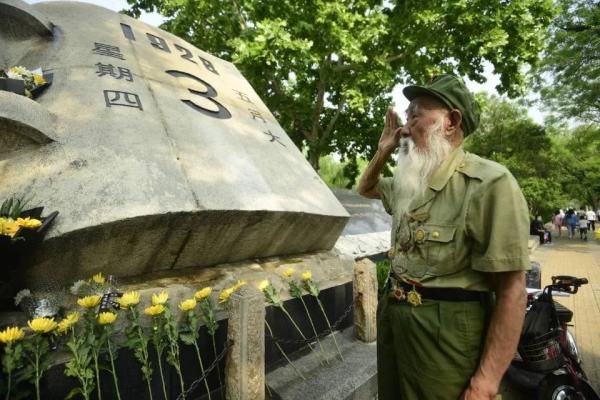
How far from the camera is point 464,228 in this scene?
1.43 m

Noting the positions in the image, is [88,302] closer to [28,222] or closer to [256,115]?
[28,222]

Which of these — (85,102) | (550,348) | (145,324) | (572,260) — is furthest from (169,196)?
(572,260)

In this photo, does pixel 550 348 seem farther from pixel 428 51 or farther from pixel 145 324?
pixel 428 51

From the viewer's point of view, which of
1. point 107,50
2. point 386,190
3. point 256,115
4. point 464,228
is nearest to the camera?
point 464,228

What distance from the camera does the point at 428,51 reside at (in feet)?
33.7

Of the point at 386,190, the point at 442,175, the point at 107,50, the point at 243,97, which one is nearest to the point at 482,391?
the point at 442,175

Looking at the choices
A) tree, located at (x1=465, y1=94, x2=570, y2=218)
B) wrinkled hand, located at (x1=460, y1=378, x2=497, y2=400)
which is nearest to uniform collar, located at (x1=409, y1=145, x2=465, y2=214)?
wrinkled hand, located at (x1=460, y1=378, x2=497, y2=400)

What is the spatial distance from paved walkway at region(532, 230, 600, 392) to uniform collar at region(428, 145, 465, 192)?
10.0ft

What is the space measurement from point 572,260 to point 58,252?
484 inches

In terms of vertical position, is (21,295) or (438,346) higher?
(438,346)

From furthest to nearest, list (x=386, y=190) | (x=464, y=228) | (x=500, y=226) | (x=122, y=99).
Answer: (x=122, y=99), (x=386, y=190), (x=464, y=228), (x=500, y=226)

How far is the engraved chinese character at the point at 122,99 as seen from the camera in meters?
3.21

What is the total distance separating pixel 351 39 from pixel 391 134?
7090 millimetres

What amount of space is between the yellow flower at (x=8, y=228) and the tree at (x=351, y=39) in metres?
6.76
